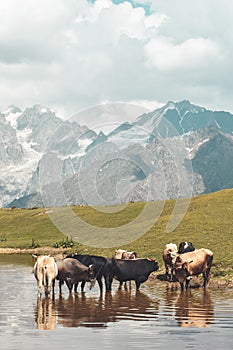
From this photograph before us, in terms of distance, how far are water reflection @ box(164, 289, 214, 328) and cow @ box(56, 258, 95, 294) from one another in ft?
16.0

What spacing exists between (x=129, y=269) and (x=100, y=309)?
9334 millimetres

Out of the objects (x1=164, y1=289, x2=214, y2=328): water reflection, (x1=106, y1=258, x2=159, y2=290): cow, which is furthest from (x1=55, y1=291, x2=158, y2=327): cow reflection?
(x1=106, y1=258, x2=159, y2=290): cow

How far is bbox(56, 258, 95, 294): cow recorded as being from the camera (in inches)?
1316

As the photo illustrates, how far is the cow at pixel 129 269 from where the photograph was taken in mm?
35219

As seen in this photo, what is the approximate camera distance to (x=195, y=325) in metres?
21.8

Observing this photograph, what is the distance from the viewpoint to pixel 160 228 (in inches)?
2815

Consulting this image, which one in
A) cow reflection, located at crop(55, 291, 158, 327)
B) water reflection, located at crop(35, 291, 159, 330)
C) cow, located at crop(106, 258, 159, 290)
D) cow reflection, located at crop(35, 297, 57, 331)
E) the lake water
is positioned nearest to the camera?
the lake water

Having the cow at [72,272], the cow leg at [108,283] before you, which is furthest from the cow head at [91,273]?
the cow leg at [108,283]

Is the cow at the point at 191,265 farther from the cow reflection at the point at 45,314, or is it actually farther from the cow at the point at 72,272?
the cow reflection at the point at 45,314

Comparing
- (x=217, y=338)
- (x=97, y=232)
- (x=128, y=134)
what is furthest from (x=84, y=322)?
(x=97, y=232)

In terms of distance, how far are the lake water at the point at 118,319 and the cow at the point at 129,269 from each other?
89cm

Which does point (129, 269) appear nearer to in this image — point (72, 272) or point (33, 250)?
point (72, 272)

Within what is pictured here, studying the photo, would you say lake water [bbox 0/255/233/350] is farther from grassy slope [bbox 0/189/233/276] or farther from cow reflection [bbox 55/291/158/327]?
grassy slope [bbox 0/189/233/276]

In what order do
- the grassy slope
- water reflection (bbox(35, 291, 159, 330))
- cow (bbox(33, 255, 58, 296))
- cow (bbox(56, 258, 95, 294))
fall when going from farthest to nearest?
1. the grassy slope
2. cow (bbox(56, 258, 95, 294))
3. cow (bbox(33, 255, 58, 296))
4. water reflection (bbox(35, 291, 159, 330))
